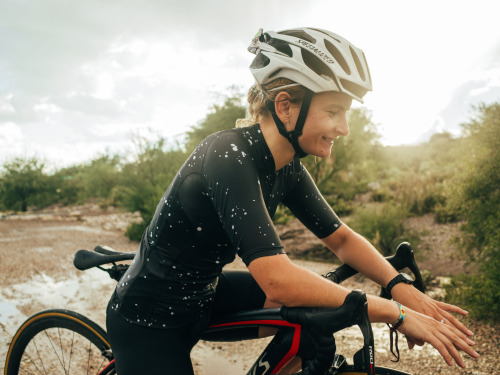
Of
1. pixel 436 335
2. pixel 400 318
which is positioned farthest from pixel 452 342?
pixel 400 318

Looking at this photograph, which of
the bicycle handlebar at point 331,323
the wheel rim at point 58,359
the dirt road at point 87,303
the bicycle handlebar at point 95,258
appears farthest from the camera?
the dirt road at point 87,303

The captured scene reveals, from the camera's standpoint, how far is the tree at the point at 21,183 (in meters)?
26.0

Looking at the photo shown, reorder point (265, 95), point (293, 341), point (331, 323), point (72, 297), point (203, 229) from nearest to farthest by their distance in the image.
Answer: point (331, 323) → point (293, 341) → point (203, 229) → point (265, 95) → point (72, 297)

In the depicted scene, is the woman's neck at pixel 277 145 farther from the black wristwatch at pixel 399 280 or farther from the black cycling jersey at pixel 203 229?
the black wristwatch at pixel 399 280

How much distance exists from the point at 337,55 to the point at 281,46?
0.90ft

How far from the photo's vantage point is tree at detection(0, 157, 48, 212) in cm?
2600

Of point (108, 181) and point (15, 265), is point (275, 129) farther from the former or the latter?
point (108, 181)

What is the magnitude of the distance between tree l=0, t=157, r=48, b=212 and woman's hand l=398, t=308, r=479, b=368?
29.9 metres

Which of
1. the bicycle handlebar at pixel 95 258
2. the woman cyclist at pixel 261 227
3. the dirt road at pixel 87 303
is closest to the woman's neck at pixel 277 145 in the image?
the woman cyclist at pixel 261 227

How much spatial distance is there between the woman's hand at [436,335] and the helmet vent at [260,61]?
123 cm

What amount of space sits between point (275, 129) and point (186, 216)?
55 cm

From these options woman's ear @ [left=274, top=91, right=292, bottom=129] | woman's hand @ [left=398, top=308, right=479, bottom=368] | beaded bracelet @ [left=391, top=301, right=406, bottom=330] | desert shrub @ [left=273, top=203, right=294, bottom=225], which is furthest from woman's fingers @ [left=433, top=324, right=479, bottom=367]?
desert shrub @ [left=273, top=203, right=294, bottom=225]

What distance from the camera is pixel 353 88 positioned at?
1.69 meters

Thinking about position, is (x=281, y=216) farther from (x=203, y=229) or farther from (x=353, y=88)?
(x=203, y=229)
